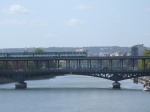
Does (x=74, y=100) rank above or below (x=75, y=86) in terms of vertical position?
above

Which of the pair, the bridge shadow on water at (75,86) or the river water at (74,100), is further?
the bridge shadow on water at (75,86)

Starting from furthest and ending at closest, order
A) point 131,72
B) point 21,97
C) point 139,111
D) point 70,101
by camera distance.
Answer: point 131,72 → point 21,97 → point 70,101 → point 139,111

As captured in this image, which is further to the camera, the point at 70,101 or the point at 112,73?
the point at 112,73

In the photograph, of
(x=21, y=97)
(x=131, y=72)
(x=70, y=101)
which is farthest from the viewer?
(x=131, y=72)

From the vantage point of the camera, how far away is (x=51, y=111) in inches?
2211

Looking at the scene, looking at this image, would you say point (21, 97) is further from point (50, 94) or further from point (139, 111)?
point (139, 111)

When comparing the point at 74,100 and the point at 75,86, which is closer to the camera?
the point at 74,100

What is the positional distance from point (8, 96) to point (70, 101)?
31.9 ft

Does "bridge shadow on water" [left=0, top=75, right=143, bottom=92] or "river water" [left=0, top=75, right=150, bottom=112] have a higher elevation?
"river water" [left=0, top=75, right=150, bottom=112]

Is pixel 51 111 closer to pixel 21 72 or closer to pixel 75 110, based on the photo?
pixel 75 110

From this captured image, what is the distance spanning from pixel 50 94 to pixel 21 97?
5477 mm

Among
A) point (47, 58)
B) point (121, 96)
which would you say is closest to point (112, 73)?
point (47, 58)

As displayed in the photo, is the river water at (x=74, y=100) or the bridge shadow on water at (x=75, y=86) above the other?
the river water at (x=74, y=100)

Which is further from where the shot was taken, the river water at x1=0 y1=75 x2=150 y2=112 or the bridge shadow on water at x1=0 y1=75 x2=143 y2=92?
the bridge shadow on water at x1=0 y1=75 x2=143 y2=92
